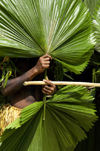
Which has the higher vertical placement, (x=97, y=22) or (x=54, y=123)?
(x=97, y=22)

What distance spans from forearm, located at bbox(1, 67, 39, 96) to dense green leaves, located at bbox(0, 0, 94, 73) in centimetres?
9

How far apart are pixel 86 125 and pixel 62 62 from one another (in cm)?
37

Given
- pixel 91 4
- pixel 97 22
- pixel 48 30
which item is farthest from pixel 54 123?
pixel 91 4

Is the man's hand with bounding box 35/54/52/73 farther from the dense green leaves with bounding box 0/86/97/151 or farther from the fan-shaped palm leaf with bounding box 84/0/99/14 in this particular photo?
the fan-shaped palm leaf with bounding box 84/0/99/14

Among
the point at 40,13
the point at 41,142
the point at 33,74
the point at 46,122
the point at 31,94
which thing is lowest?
the point at 41,142

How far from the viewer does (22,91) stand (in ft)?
4.78

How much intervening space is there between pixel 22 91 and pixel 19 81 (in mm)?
106

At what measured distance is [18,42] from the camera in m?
1.32

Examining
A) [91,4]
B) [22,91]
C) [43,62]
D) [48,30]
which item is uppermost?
[91,4]

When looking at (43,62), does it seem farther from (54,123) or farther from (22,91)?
(54,123)

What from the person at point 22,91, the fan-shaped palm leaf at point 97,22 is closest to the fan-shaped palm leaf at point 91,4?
the fan-shaped palm leaf at point 97,22

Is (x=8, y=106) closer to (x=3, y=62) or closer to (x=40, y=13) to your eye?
(x=3, y=62)

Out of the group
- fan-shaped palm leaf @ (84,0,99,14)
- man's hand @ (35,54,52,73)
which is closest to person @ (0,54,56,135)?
man's hand @ (35,54,52,73)

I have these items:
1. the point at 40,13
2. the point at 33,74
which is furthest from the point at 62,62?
the point at 40,13
